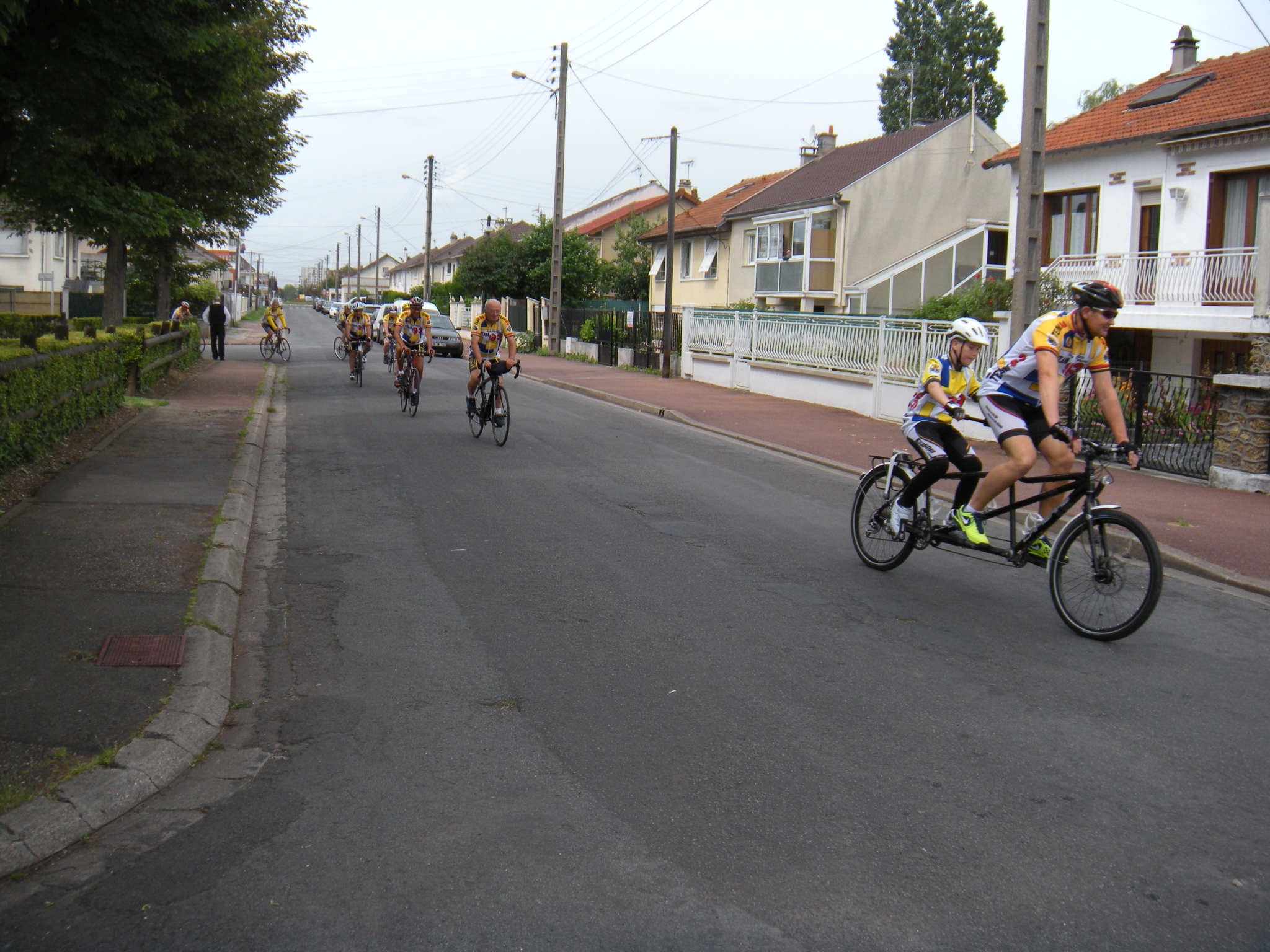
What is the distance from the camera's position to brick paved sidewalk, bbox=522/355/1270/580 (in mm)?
9117

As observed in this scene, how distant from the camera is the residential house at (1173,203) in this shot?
21.0 meters

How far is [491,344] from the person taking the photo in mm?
13859

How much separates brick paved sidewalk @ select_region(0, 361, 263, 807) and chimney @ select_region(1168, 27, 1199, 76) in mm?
24155

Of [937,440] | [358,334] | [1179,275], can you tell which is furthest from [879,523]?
[358,334]

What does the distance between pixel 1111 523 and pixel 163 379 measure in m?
18.4

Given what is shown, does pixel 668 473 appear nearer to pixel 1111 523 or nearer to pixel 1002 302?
pixel 1111 523

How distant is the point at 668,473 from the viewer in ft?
39.7

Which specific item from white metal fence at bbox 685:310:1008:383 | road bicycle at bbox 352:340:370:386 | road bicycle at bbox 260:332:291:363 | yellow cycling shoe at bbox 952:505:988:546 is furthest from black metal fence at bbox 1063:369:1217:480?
road bicycle at bbox 260:332:291:363

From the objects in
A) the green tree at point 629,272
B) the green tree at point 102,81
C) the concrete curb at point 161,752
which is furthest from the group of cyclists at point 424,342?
the green tree at point 629,272

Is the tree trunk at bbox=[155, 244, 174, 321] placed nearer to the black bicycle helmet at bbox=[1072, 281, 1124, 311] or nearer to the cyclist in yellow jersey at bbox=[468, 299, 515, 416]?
the cyclist in yellow jersey at bbox=[468, 299, 515, 416]

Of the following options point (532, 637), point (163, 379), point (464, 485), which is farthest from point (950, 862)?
point (163, 379)

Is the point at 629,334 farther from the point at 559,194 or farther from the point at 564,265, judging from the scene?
the point at 564,265

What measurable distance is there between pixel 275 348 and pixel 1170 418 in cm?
2520

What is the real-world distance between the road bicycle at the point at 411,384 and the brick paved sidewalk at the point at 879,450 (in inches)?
177
